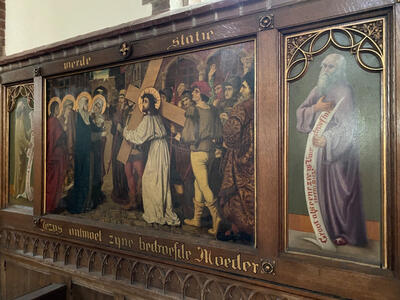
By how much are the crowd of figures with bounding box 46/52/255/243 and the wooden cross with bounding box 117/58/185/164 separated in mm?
28

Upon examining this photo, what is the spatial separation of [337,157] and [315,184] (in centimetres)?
19

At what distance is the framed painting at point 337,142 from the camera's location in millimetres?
1619

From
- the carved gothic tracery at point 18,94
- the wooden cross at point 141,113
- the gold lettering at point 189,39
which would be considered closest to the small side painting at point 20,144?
the carved gothic tracery at point 18,94

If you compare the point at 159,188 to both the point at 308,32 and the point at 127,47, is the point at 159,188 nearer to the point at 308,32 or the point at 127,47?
the point at 127,47

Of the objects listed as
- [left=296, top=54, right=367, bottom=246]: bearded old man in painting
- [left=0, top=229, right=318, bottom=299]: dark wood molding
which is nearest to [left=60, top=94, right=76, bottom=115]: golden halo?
[left=0, top=229, right=318, bottom=299]: dark wood molding

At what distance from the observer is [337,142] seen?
5.62 ft

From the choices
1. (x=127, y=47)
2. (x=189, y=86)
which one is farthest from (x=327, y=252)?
(x=127, y=47)

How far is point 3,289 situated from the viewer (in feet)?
10.7

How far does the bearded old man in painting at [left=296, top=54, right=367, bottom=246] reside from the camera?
1670 millimetres

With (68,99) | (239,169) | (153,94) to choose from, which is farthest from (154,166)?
(68,99)

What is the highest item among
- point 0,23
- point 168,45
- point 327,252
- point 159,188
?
point 0,23

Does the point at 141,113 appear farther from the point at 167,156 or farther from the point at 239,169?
the point at 239,169

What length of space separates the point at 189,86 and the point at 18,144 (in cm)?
215

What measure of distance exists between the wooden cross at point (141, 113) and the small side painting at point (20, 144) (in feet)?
4.16
